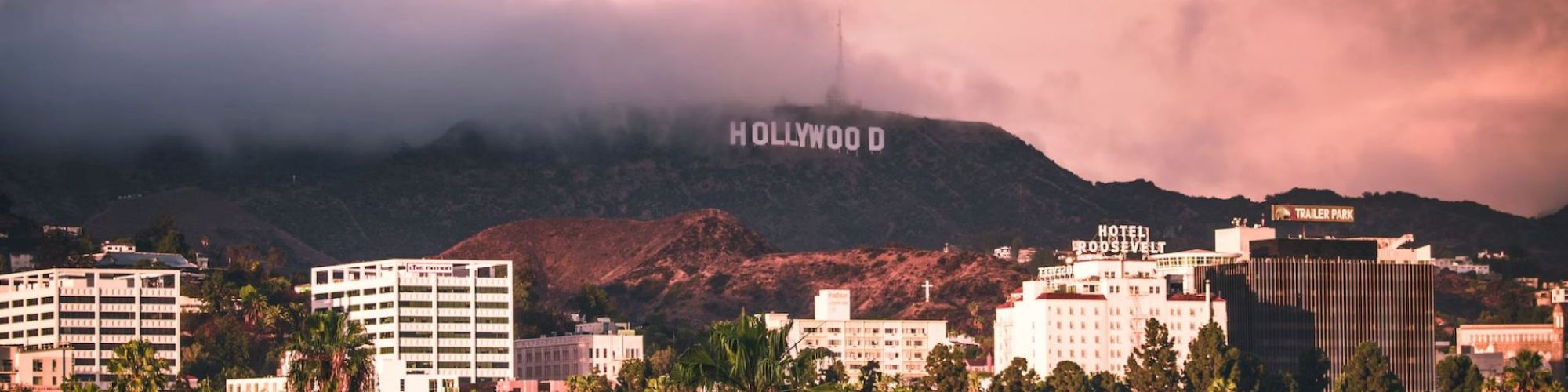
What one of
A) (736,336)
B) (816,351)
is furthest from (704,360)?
(816,351)

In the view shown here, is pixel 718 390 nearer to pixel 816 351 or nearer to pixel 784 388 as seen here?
pixel 784 388

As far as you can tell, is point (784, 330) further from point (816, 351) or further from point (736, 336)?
point (816, 351)

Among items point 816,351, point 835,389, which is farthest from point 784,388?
point 816,351

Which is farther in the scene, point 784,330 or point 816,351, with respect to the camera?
point 816,351

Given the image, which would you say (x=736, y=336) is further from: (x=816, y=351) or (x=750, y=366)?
(x=816, y=351)
